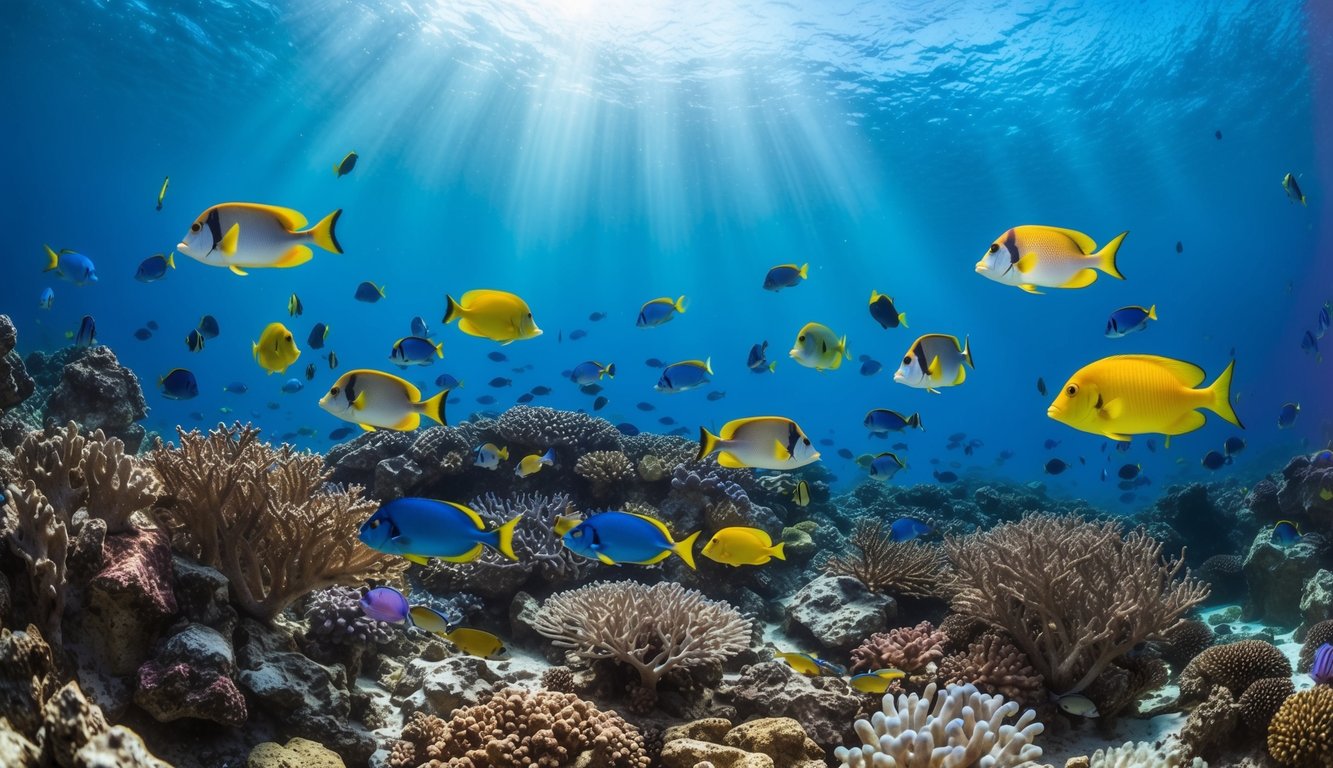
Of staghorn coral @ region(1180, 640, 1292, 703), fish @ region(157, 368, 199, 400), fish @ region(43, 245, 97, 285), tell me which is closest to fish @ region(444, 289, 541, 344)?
fish @ region(157, 368, 199, 400)

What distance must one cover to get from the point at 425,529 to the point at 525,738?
1388 millimetres

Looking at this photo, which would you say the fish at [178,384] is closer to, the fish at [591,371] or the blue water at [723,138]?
the fish at [591,371]

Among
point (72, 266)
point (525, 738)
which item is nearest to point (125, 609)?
point (525, 738)

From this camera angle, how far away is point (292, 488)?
4.72 m

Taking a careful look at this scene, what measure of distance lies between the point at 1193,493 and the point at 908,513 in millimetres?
5426

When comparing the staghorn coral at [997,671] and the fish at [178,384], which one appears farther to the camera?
the fish at [178,384]

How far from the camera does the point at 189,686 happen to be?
330 centimetres

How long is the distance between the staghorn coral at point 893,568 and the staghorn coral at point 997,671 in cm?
131

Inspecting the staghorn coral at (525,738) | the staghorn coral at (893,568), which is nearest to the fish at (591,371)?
the staghorn coral at (893,568)

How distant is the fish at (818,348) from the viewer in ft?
19.6

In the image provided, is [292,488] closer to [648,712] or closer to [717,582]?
[648,712]

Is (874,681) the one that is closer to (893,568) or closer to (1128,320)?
(893,568)

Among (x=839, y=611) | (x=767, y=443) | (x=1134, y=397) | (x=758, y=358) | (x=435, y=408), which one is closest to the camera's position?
(x=1134, y=397)

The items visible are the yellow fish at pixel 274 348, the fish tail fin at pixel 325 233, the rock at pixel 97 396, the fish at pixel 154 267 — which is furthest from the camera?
the fish at pixel 154 267
